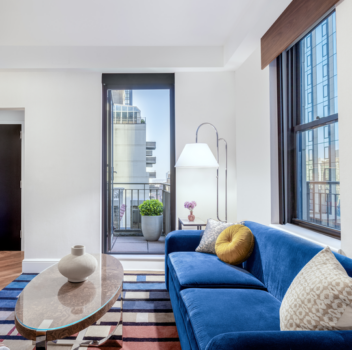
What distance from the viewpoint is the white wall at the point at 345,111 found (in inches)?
62.9

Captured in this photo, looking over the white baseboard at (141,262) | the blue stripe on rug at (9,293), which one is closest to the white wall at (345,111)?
the white baseboard at (141,262)

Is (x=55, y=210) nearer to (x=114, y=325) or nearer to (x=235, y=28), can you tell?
(x=114, y=325)

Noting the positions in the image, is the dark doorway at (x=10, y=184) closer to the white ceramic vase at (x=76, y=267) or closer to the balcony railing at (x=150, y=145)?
the balcony railing at (x=150, y=145)

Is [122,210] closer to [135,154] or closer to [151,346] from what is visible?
[135,154]

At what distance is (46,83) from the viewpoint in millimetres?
3545

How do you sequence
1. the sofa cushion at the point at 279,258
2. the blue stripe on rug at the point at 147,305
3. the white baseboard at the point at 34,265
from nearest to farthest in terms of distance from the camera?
the sofa cushion at the point at 279,258 < the blue stripe on rug at the point at 147,305 < the white baseboard at the point at 34,265

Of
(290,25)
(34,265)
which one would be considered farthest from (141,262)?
→ (290,25)

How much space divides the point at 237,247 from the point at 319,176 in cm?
88

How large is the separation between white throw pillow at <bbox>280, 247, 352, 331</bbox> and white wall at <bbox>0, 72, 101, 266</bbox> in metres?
2.84

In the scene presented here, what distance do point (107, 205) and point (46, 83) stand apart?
183 centimetres

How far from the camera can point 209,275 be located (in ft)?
6.07

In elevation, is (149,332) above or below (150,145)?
below

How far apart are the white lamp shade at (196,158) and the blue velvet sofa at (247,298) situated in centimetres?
98

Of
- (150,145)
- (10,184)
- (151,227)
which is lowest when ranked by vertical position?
(151,227)
